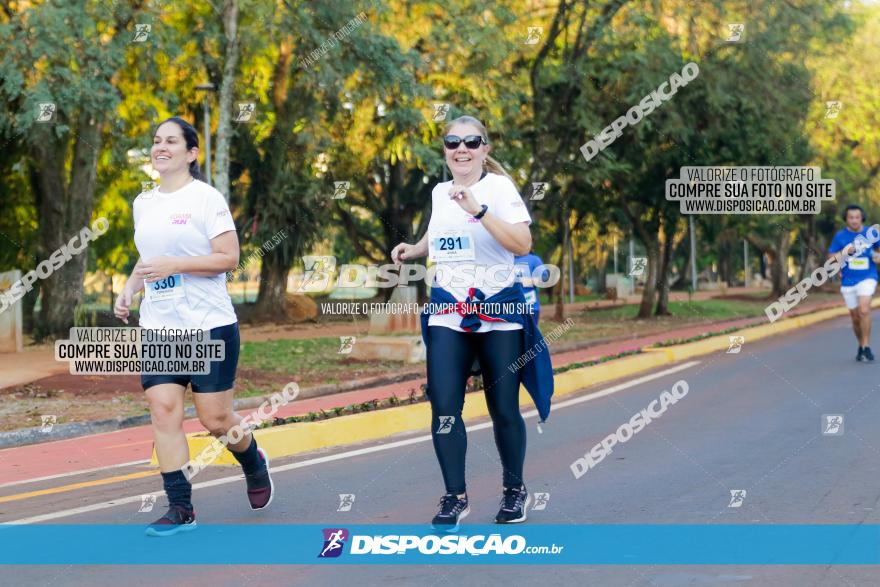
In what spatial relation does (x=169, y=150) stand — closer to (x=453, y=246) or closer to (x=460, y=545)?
(x=453, y=246)

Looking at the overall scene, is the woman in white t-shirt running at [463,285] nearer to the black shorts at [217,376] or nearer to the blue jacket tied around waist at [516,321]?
the blue jacket tied around waist at [516,321]

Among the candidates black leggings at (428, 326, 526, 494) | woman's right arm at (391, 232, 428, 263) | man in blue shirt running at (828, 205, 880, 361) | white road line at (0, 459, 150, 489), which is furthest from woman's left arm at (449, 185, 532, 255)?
man in blue shirt running at (828, 205, 880, 361)

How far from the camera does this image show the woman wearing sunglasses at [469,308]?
573cm

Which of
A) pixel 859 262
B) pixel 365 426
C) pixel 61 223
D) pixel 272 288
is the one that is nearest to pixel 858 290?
pixel 859 262

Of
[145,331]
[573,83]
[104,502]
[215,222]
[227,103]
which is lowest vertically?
[104,502]

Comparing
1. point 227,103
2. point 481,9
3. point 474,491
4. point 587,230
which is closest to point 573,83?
point 481,9

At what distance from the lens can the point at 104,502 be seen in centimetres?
710

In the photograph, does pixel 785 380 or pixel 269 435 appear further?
pixel 785 380

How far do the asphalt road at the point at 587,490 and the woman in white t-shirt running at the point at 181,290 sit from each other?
62cm

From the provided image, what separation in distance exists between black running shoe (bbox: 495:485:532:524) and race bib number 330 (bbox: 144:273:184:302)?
1936mm

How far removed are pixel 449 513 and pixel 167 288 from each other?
1793 millimetres

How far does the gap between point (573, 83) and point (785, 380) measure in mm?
12850

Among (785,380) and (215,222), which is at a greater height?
(215,222)

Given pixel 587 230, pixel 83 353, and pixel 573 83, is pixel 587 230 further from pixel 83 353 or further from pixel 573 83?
pixel 83 353
